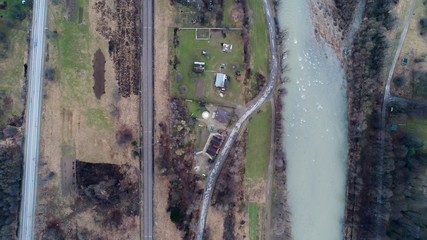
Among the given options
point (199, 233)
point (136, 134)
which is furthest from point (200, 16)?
point (199, 233)

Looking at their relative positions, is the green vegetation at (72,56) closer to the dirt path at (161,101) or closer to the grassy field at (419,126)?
the dirt path at (161,101)

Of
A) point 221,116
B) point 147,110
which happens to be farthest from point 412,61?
point 147,110

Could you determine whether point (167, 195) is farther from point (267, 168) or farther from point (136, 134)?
point (267, 168)

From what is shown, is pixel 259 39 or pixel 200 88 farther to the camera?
pixel 259 39

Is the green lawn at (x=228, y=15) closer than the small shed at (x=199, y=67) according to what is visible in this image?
No

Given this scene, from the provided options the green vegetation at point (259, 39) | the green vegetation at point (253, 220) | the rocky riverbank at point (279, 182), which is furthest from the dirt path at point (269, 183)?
the green vegetation at point (259, 39)

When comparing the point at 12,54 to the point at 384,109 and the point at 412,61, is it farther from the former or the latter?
the point at 412,61
